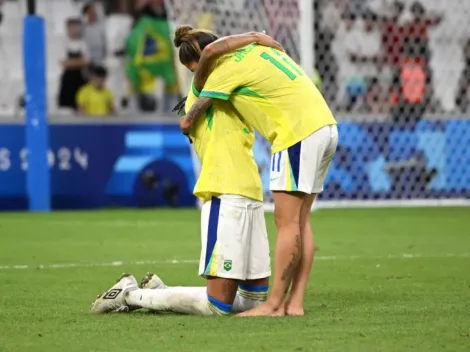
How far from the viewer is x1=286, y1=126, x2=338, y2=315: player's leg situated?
229 inches

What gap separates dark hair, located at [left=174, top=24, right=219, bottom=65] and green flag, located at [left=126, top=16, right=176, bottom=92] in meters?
10.9

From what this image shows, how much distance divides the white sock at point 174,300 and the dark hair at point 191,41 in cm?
118

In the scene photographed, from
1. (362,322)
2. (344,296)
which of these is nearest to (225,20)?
(344,296)

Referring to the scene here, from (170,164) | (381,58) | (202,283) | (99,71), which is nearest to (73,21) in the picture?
(99,71)

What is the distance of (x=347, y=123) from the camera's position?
15.1m

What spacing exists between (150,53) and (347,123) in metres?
3.55

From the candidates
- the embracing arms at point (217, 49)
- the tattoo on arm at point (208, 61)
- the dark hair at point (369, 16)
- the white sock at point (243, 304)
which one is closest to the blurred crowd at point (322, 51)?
the dark hair at point (369, 16)

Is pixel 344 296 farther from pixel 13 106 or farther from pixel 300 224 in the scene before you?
pixel 13 106

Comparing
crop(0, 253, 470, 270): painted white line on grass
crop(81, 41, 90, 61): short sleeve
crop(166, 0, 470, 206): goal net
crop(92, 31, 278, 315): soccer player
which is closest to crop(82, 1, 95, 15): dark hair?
crop(81, 41, 90, 61): short sleeve

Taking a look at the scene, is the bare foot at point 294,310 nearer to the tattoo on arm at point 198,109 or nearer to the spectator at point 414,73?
the tattoo on arm at point 198,109

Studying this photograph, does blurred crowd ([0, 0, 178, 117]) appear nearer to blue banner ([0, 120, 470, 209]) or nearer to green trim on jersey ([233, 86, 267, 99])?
blue banner ([0, 120, 470, 209])

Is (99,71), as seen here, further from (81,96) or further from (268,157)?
(268,157)

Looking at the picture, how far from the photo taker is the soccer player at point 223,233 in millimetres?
5859

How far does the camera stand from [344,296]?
22.0 feet
